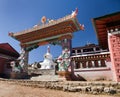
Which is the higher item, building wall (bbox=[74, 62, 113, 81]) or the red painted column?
the red painted column

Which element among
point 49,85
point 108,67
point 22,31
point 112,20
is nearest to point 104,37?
point 108,67

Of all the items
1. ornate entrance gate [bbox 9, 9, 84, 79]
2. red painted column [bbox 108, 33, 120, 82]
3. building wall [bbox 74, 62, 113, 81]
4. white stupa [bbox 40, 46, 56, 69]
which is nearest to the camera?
red painted column [bbox 108, 33, 120, 82]

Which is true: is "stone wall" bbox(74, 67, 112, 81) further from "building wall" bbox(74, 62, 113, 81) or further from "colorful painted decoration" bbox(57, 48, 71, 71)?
"colorful painted decoration" bbox(57, 48, 71, 71)

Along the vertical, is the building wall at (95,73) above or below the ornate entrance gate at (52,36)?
below

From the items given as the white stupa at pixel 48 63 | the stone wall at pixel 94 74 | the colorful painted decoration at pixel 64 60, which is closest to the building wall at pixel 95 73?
the stone wall at pixel 94 74

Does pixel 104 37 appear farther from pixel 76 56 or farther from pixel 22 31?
pixel 22 31

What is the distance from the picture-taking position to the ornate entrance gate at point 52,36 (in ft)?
50.0

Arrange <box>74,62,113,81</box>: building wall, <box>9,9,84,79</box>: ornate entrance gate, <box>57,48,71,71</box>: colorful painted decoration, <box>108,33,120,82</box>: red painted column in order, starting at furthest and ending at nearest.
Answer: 1. <box>9,9,84,79</box>: ornate entrance gate
2. <box>57,48,71,71</box>: colorful painted decoration
3. <box>74,62,113,81</box>: building wall
4. <box>108,33,120,82</box>: red painted column

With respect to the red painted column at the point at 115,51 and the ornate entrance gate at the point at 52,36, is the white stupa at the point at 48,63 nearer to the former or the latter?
the ornate entrance gate at the point at 52,36

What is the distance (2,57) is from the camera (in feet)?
67.8

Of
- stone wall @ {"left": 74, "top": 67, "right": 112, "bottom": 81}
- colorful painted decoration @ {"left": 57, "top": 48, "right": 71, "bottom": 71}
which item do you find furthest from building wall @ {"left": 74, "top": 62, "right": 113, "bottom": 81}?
colorful painted decoration @ {"left": 57, "top": 48, "right": 71, "bottom": 71}

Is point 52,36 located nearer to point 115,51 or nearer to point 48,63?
point 115,51

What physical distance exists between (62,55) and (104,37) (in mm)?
5171

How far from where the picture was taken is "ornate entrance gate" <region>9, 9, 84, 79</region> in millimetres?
15238
